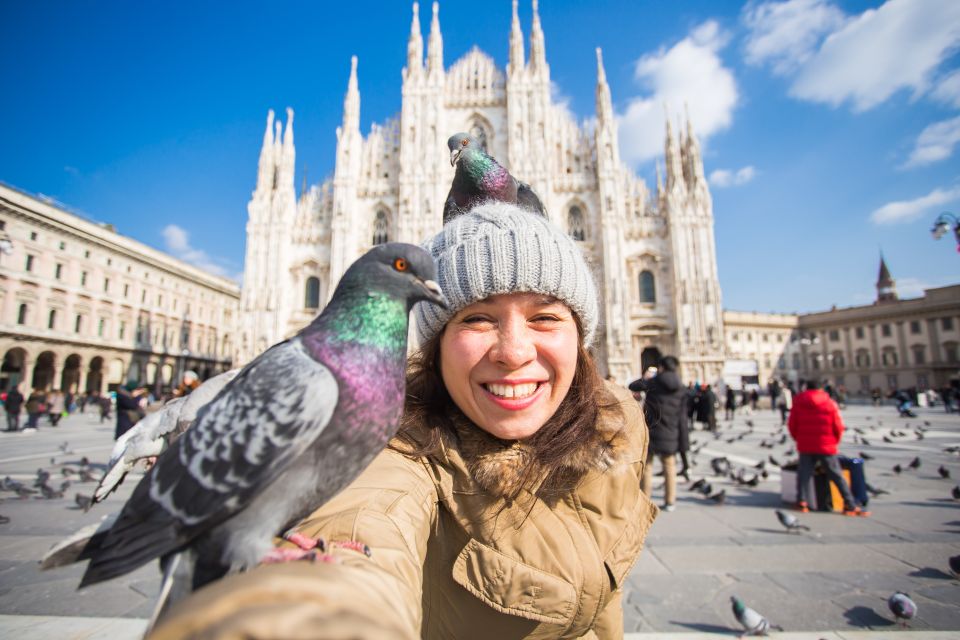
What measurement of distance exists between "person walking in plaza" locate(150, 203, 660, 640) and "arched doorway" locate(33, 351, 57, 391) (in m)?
34.8

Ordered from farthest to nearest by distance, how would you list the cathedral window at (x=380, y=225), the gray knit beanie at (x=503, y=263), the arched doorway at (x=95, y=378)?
the arched doorway at (x=95, y=378) < the cathedral window at (x=380, y=225) < the gray knit beanie at (x=503, y=263)

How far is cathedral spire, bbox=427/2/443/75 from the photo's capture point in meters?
23.3

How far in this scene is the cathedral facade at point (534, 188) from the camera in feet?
67.9

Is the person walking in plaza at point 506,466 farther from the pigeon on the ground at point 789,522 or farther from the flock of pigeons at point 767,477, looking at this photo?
the pigeon on the ground at point 789,522

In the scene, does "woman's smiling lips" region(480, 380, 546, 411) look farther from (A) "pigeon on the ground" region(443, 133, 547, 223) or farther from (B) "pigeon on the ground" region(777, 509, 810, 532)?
(B) "pigeon on the ground" region(777, 509, 810, 532)

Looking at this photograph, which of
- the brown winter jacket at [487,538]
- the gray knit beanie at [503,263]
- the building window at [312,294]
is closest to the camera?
the brown winter jacket at [487,538]

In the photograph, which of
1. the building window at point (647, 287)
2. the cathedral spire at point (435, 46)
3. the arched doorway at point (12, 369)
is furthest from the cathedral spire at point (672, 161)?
the arched doorway at point (12, 369)

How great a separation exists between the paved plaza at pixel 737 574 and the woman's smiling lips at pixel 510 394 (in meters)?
1.91

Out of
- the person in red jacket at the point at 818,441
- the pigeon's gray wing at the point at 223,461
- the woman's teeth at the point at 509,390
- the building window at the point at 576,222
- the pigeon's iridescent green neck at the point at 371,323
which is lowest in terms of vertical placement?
the person in red jacket at the point at 818,441

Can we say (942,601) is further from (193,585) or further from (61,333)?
(61,333)

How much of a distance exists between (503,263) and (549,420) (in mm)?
505

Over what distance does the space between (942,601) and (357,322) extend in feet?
12.1

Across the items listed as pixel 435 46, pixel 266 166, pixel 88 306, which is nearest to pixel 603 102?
pixel 435 46

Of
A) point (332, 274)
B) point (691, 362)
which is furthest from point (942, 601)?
point (332, 274)
